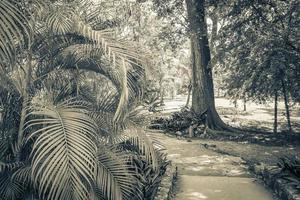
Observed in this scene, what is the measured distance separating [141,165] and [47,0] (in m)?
3.84

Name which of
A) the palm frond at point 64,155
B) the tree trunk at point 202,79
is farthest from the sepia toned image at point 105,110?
the tree trunk at point 202,79

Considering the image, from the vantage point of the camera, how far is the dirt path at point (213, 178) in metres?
6.71

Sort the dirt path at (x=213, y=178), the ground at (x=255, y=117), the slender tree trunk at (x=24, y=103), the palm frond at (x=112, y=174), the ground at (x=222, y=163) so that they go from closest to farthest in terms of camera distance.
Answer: the palm frond at (x=112, y=174), the slender tree trunk at (x=24, y=103), the dirt path at (x=213, y=178), the ground at (x=222, y=163), the ground at (x=255, y=117)

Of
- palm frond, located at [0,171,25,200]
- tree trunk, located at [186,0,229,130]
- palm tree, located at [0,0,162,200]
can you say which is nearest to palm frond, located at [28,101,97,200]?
palm tree, located at [0,0,162,200]

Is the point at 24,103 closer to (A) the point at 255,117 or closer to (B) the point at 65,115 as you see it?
(B) the point at 65,115

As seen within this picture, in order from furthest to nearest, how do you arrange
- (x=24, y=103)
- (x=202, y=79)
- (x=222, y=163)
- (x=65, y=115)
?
(x=202, y=79) < (x=222, y=163) < (x=24, y=103) < (x=65, y=115)

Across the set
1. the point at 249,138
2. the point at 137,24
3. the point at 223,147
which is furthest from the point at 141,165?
the point at 137,24

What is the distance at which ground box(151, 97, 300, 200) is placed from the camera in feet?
22.5

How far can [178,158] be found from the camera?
10.4m

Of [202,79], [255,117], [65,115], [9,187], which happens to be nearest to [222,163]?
[9,187]

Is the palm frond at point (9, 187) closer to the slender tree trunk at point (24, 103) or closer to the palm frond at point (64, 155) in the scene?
the slender tree trunk at point (24, 103)

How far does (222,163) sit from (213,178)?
1750 mm

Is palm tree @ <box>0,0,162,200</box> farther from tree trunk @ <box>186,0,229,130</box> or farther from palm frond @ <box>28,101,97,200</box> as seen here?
tree trunk @ <box>186,0,229,130</box>

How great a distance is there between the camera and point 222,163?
376 inches
